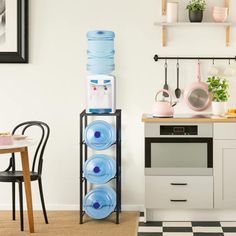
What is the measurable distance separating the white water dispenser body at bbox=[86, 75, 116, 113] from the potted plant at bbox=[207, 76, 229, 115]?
0.86 meters

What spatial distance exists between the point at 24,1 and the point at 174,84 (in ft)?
4.88

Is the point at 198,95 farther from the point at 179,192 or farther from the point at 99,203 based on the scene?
the point at 99,203

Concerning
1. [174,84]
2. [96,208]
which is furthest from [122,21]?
[96,208]

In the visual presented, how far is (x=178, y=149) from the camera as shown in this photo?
546cm

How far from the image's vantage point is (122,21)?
5.85 m

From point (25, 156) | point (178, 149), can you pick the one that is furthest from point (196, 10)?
point (25, 156)

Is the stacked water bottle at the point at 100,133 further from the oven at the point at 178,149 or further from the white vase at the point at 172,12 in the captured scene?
the white vase at the point at 172,12

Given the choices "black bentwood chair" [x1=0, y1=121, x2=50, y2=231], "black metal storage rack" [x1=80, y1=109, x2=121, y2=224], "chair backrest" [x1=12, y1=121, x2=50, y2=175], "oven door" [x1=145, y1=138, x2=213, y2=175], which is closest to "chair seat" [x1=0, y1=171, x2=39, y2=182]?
"black bentwood chair" [x1=0, y1=121, x2=50, y2=231]

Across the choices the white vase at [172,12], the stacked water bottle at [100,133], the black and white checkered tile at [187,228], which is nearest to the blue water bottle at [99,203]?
the stacked water bottle at [100,133]

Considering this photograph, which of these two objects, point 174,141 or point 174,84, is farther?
point 174,84

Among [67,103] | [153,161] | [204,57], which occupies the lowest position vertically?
[153,161]

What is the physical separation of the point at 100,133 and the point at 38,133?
0.75 meters

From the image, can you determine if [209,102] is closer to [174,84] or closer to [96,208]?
[174,84]

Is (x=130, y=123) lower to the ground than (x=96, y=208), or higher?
higher
